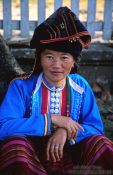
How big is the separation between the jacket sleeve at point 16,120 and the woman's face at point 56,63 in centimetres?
29

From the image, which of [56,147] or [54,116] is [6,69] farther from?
[56,147]

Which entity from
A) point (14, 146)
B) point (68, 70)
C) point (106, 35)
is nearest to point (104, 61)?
point (106, 35)

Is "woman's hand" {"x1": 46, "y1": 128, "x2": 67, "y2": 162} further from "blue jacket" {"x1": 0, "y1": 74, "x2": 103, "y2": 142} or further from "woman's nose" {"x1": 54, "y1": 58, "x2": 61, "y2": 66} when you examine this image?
"woman's nose" {"x1": 54, "y1": 58, "x2": 61, "y2": 66}

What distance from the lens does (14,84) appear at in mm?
3287

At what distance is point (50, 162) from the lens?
10.3ft

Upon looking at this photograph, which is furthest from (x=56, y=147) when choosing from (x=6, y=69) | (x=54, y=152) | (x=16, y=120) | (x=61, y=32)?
(x=6, y=69)

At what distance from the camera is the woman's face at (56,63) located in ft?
10.3

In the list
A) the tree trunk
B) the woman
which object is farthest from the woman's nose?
the tree trunk

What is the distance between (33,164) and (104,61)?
296 cm

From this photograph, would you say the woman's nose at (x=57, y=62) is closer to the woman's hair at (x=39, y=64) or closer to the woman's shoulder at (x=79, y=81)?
the woman's hair at (x=39, y=64)

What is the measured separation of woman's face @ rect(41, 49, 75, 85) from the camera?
3152 mm

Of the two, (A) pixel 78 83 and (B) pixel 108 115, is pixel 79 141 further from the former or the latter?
(B) pixel 108 115

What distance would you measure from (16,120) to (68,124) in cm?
37

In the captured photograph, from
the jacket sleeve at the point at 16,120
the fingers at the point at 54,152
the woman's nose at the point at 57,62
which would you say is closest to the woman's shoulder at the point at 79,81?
the woman's nose at the point at 57,62
